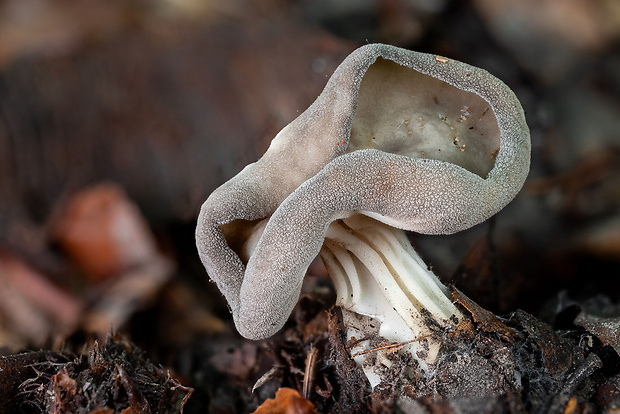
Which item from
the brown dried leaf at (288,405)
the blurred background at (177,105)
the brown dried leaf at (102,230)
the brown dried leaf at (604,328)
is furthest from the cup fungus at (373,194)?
the brown dried leaf at (102,230)

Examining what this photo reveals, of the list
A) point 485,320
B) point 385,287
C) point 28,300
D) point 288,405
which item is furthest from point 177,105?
point 485,320

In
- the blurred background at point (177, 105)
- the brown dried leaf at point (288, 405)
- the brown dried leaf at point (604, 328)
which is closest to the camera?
the brown dried leaf at point (288, 405)

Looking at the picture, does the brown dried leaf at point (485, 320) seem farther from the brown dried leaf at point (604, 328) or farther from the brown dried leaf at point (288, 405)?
the brown dried leaf at point (288, 405)

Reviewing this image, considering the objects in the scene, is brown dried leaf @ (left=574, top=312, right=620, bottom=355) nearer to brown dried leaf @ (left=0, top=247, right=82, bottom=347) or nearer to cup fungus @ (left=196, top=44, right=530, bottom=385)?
cup fungus @ (left=196, top=44, right=530, bottom=385)

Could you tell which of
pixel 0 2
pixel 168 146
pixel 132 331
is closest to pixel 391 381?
pixel 132 331

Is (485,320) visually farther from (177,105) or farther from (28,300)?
(28,300)

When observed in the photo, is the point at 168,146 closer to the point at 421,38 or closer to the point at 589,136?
the point at 421,38
